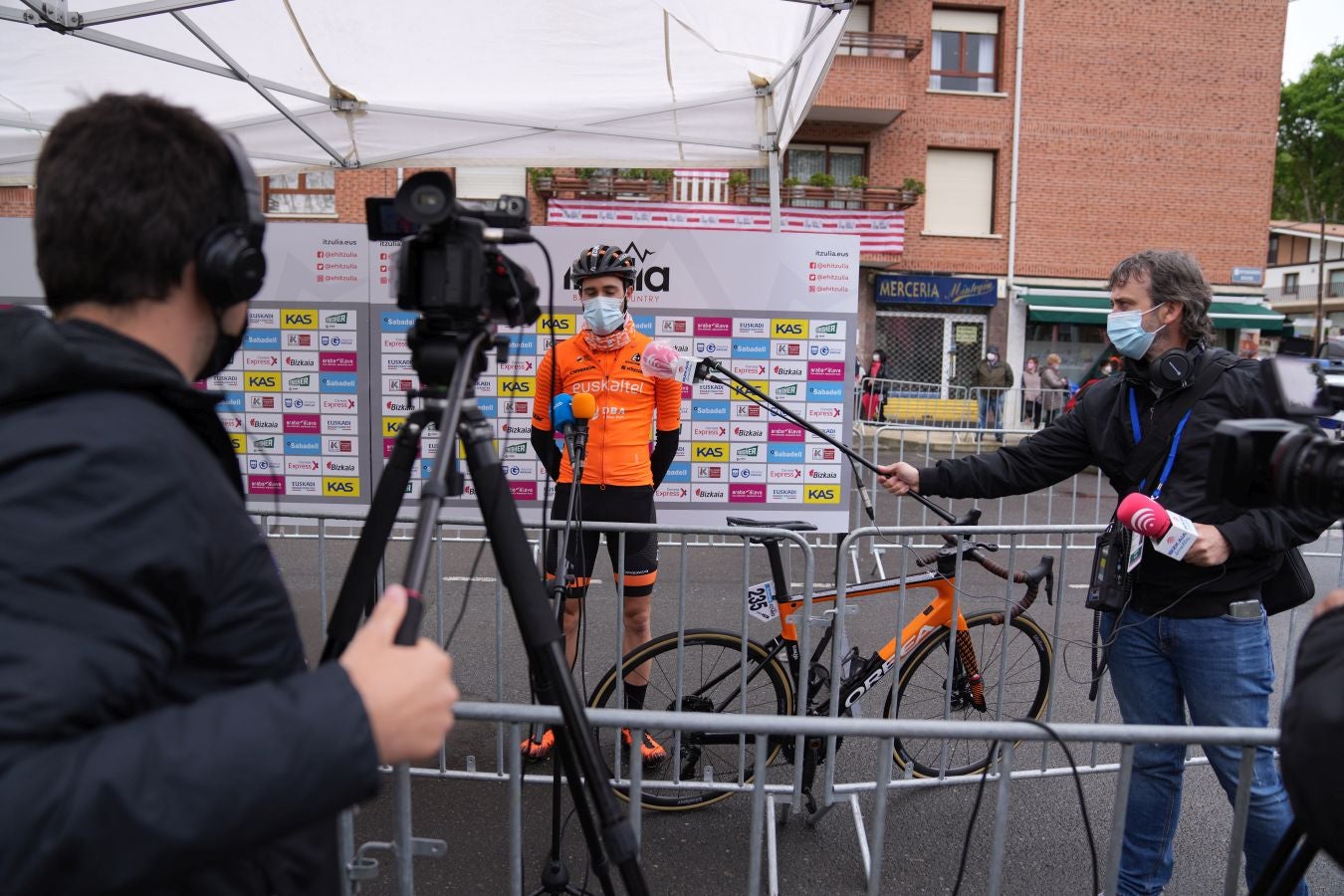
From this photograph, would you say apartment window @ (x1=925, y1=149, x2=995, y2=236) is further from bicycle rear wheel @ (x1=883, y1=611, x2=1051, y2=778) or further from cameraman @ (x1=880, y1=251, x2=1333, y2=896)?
cameraman @ (x1=880, y1=251, x2=1333, y2=896)

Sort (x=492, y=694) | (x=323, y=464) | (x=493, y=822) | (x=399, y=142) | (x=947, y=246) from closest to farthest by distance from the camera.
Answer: (x=493, y=822) → (x=492, y=694) → (x=323, y=464) → (x=399, y=142) → (x=947, y=246)

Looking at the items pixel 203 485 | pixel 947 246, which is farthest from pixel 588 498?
pixel 947 246

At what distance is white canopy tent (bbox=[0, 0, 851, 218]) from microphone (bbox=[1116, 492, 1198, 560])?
8.84 feet

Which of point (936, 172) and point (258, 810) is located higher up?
point (936, 172)

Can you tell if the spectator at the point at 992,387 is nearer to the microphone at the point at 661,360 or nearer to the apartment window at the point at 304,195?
the microphone at the point at 661,360

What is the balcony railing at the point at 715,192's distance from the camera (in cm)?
1867

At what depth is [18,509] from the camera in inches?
33.4

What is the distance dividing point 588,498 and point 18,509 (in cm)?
339

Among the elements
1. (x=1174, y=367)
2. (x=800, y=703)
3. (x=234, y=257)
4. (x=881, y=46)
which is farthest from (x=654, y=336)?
(x=881, y=46)

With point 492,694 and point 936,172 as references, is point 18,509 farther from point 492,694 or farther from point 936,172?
point 936,172

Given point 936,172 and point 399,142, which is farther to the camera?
point 936,172

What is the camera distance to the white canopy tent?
4.69m

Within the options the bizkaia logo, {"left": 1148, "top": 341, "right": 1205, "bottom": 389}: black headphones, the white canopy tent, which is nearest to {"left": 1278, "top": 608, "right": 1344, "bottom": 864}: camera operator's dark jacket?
{"left": 1148, "top": 341, "right": 1205, "bottom": 389}: black headphones

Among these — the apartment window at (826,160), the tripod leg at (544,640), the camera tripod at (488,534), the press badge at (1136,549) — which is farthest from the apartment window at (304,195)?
the tripod leg at (544,640)
